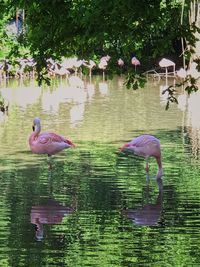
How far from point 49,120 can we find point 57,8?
14302 millimetres

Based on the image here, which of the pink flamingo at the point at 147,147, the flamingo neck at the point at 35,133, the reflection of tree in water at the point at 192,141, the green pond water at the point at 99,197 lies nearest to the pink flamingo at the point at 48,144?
the flamingo neck at the point at 35,133

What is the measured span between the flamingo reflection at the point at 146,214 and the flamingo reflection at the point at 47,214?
79cm

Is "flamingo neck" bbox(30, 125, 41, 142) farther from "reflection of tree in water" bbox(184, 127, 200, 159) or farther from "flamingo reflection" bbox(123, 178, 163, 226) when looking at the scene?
"flamingo reflection" bbox(123, 178, 163, 226)

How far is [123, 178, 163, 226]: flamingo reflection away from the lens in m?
12.6

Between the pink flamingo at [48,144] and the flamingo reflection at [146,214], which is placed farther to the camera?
the pink flamingo at [48,144]

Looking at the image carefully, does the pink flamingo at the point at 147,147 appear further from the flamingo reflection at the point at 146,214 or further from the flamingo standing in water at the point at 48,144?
the flamingo reflection at the point at 146,214

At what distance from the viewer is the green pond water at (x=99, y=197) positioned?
10.7m

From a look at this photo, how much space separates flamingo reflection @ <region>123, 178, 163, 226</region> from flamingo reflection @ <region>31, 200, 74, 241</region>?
789mm

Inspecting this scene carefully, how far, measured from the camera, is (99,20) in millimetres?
11469

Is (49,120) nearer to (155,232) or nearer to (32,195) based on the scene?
(32,195)

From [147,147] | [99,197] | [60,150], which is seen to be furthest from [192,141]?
[99,197]

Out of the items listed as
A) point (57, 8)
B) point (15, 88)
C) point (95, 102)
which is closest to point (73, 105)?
point (95, 102)

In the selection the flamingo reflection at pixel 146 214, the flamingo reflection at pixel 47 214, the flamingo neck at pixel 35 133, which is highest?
the flamingo neck at pixel 35 133

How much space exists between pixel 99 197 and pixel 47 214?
1.41 metres
